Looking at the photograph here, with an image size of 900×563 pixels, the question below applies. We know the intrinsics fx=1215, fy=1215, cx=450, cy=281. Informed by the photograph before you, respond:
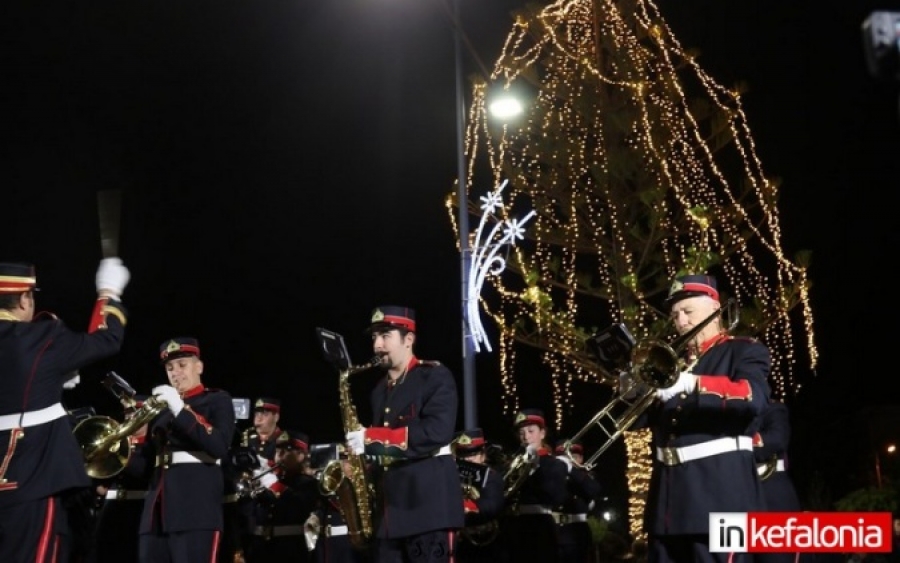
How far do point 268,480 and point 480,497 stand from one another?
259cm

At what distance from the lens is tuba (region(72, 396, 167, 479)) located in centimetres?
961

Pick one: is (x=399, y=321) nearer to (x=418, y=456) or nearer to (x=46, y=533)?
(x=418, y=456)

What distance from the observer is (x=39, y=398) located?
330 inches

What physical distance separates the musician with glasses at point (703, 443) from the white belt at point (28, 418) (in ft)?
13.7

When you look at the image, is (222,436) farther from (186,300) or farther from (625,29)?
(186,300)

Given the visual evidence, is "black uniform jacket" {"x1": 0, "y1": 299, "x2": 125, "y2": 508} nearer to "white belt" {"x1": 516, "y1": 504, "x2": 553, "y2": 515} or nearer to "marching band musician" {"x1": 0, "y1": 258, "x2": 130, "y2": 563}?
"marching band musician" {"x1": 0, "y1": 258, "x2": 130, "y2": 563}

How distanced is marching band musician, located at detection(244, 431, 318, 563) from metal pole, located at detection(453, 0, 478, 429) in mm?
2315

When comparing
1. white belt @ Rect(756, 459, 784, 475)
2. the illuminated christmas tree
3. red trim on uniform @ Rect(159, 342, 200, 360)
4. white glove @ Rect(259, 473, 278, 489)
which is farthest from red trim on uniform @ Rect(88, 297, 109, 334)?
the illuminated christmas tree

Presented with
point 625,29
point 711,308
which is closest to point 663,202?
point 625,29

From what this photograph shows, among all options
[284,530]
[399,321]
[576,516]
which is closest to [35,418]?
[399,321]

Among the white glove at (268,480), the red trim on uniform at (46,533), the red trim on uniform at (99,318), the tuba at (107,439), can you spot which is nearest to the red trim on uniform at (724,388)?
the red trim on uniform at (99,318)

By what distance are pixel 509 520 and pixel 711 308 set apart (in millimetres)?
6185

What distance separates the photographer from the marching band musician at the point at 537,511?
44.3 feet

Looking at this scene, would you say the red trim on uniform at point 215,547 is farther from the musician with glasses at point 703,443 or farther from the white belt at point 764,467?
the white belt at point 764,467
